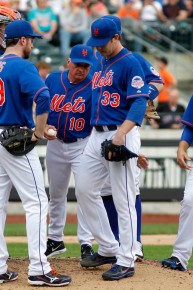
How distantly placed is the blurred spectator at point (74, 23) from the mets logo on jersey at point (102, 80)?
9.31 m

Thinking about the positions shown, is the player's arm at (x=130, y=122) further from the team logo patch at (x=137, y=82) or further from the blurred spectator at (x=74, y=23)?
the blurred spectator at (x=74, y=23)

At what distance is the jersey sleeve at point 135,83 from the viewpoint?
699cm

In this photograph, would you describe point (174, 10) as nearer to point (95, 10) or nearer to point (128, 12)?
point (128, 12)

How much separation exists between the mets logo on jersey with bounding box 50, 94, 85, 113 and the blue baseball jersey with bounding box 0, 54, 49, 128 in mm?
1035

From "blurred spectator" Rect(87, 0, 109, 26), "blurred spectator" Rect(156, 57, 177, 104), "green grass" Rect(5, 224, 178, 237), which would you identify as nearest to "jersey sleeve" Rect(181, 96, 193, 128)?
"green grass" Rect(5, 224, 178, 237)

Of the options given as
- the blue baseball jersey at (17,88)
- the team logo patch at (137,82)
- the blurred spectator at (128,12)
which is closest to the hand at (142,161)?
the team logo patch at (137,82)

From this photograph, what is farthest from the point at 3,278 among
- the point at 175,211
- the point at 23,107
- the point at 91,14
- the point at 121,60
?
the point at 91,14

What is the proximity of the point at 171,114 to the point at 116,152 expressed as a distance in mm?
8562

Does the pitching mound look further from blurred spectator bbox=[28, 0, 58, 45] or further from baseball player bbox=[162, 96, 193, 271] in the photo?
blurred spectator bbox=[28, 0, 58, 45]

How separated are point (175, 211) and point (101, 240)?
7.20 meters

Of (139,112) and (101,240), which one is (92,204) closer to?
(101,240)

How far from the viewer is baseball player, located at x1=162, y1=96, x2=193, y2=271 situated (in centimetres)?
771

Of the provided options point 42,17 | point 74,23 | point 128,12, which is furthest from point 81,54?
point 128,12

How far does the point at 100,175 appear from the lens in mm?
7309
